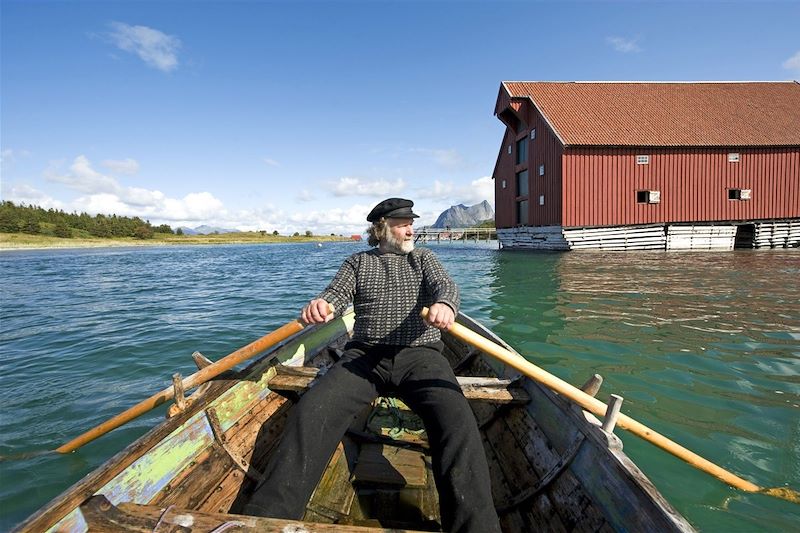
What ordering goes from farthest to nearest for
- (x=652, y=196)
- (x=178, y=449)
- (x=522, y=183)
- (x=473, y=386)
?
(x=522, y=183) < (x=652, y=196) < (x=473, y=386) < (x=178, y=449)

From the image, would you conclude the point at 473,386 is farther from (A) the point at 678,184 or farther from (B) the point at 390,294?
(A) the point at 678,184

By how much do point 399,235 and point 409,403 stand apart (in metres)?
1.43

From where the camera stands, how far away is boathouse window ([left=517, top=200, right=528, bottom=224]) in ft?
86.7

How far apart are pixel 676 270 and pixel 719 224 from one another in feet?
35.3

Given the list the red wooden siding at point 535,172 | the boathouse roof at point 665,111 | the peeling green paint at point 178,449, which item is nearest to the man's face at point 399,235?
the peeling green paint at point 178,449

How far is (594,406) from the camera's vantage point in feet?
8.34

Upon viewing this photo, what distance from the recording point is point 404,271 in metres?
3.21

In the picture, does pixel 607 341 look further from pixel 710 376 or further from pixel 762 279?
pixel 762 279

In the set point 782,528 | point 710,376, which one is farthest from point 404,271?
point 710,376

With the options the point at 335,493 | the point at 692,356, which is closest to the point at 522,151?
the point at 692,356

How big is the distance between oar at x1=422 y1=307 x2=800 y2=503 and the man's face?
0.78 m

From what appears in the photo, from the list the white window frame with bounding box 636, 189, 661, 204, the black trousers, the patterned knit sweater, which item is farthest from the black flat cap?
the white window frame with bounding box 636, 189, 661, 204

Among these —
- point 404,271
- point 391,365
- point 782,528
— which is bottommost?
point 782,528

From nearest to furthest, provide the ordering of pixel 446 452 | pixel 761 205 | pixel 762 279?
pixel 446 452 < pixel 762 279 < pixel 761 205
